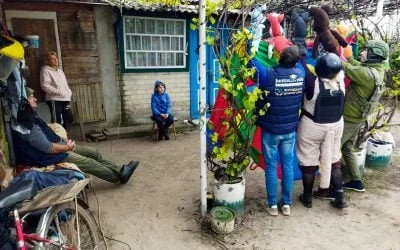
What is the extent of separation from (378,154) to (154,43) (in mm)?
4772

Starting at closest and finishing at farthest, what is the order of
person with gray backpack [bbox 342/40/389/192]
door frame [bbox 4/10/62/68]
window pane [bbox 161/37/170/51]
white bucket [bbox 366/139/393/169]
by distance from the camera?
1. person with gray backpack [bbox 342/40/389/192]
2. white bucket [bbox 366/139/393/169]
3. door frame [bbox 4/10/62/68]
4. window pane [bbox 161/37/170/51]

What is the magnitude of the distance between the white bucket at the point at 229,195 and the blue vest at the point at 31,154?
1.67 meters

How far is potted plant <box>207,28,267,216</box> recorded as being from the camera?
3.16 metres

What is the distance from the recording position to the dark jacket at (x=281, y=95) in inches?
127

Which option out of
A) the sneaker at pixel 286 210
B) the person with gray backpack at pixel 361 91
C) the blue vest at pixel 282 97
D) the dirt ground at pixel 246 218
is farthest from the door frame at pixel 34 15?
the person with gray backpack at pixel 361 91

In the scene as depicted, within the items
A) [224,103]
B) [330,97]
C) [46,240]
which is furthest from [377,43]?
[46,240]

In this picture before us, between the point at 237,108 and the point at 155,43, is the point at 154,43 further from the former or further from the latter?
the point at 237,108

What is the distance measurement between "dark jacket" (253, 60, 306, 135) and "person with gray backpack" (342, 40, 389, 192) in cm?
84

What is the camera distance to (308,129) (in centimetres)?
355

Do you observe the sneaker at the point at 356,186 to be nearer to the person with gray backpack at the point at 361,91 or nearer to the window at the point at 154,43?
the person with gray backpack at the point at 361,91

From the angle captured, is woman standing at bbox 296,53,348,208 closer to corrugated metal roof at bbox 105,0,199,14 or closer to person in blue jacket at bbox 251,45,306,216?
person in blue jacket at bbox 251,45,306,216

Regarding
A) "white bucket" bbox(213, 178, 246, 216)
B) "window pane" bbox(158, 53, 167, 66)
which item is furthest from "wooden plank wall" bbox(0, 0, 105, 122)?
"white bucket" bbox(213, 178, 246, 216)

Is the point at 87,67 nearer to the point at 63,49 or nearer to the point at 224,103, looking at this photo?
the point at 63,49

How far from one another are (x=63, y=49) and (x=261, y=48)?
162 inches
